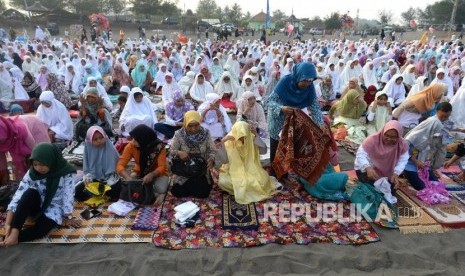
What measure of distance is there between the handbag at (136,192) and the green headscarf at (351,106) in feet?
12.7

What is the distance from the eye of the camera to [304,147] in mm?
3811

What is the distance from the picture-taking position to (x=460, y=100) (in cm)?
566

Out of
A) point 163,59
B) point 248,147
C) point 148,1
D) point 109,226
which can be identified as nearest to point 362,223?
point 248,147

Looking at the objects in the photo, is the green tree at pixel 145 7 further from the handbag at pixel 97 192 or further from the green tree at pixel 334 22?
the handbag at pixel 97 192

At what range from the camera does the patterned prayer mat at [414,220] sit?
325 centimetres

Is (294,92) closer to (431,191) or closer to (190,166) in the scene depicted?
(190,166)

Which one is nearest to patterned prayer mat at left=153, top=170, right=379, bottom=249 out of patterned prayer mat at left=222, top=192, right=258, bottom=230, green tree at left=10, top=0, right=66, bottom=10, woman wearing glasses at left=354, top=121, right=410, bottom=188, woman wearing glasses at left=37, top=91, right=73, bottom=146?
patterned prayer mat at left=222, top=192, right=258, bottom=230

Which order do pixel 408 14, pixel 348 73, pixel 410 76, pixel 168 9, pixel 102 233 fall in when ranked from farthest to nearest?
pixel 408 14
pixel 168 9
pixel 348 73
pixel 410 76
pixel 102 233

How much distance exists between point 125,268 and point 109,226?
2.14ft

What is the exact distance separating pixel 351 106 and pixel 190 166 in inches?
138

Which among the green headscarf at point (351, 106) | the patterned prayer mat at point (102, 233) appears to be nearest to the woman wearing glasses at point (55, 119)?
the patterned prayer mat at point (102, 233)

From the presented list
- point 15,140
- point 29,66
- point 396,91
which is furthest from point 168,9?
point 15,140

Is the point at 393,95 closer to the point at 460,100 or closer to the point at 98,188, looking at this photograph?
the point at 460,100

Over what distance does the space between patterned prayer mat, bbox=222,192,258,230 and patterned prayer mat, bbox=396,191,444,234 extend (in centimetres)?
137
